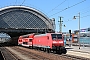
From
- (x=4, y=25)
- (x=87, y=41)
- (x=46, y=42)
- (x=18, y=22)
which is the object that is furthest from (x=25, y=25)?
(x=46, y=42)

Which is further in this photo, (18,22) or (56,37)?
(18,22)

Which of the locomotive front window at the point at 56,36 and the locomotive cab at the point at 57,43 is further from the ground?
the locomotive front window at the point at 56,36

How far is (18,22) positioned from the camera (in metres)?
121

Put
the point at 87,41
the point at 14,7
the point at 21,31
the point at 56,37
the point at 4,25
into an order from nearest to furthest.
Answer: the point at 56,37, the point at 87,41, the point at 21,31, the point at 4,25, the point at 14,7

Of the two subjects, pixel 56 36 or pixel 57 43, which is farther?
pixel 56 36

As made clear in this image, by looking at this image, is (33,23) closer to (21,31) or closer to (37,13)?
(37,13)

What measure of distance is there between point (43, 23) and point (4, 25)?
72.3 feet

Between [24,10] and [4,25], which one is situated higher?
[24,10]

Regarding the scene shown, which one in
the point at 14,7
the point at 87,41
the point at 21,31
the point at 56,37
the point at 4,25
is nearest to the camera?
the point at 56,37

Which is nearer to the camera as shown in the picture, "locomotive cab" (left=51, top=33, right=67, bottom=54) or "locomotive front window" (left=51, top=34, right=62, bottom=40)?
"locomotive cab" (left=51, top=33, right=67, bottom=54)

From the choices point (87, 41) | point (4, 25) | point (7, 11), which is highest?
point (7, 11)

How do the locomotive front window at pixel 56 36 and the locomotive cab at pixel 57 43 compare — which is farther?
the locomotive front window at pixel 56 36

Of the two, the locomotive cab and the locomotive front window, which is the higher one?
the locomotive front window

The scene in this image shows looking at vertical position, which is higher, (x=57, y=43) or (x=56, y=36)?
(x=56, y=36)
